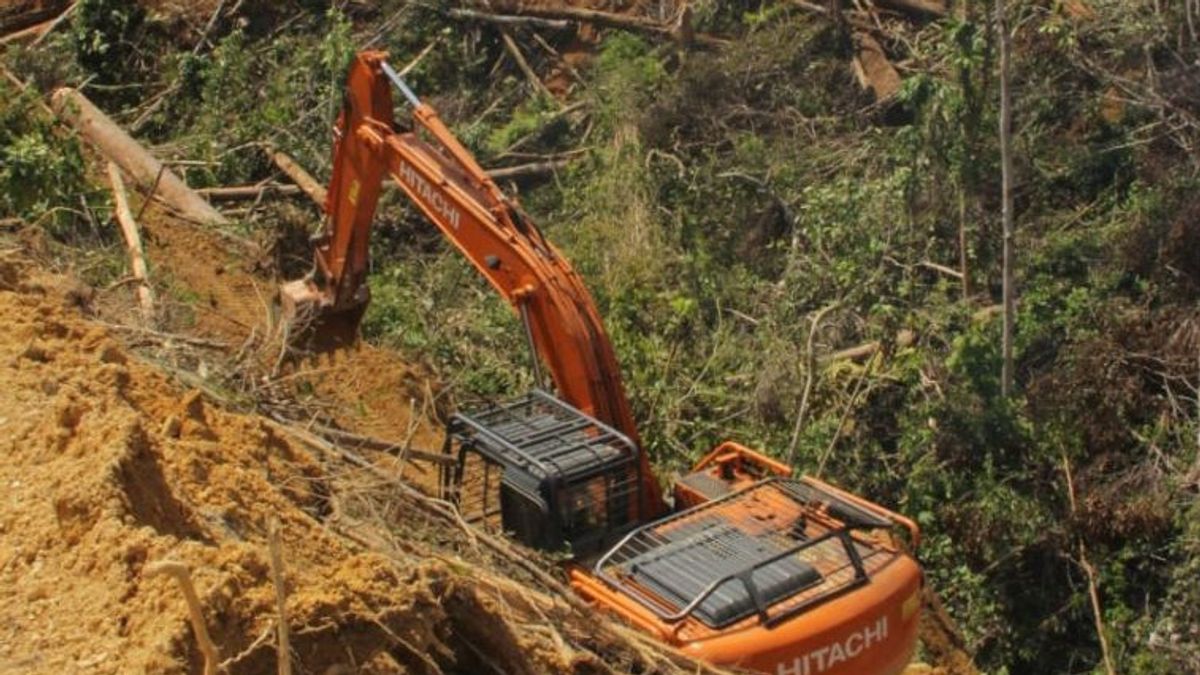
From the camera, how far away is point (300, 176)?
15.2 m

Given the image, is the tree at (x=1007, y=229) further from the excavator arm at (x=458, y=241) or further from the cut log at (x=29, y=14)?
the cut log at (x=29, y=14)

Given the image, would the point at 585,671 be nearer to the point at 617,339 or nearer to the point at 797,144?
the point at 617,339

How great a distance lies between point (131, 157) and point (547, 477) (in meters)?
8.12

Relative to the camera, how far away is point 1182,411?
1172cm

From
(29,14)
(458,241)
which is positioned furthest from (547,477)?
(29,14)

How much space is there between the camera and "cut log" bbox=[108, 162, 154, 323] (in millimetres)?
10898

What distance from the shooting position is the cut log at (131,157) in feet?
47.3

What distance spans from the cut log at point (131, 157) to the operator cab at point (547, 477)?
6183 mm

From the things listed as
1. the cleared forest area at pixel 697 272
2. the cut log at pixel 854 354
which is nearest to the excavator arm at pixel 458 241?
the cleared forest area at pixel 697 272

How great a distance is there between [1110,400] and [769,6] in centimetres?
640

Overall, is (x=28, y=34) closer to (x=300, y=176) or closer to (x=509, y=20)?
(x=300, y=176)

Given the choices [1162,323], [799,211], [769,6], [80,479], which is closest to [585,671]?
[80,479]

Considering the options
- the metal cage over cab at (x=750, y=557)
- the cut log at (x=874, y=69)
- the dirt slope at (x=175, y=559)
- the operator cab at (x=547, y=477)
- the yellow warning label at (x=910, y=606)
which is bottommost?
the yellow warning label at (x=910, y=606)

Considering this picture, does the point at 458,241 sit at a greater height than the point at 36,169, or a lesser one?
lesser
